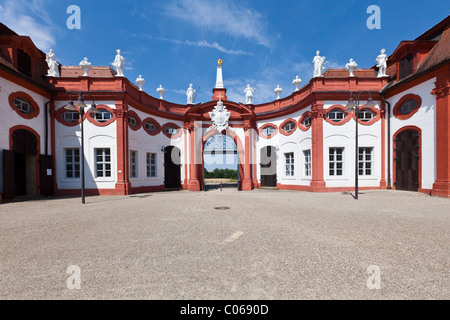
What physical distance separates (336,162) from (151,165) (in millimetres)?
13692

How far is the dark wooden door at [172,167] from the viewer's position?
16.4 m

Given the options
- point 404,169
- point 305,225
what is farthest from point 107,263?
point 404,169

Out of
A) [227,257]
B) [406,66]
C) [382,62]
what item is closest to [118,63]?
[227,257]

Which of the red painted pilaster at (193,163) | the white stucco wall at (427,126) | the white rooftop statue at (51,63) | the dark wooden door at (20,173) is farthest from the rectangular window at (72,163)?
the white stucco wall at (427,126)

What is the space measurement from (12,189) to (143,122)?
8.06 metres

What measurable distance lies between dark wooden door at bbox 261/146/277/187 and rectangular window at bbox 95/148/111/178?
11.8 meters

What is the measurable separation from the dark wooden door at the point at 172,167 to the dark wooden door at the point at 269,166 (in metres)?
7.33

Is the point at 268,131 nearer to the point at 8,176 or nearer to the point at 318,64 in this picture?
the point at 318,64

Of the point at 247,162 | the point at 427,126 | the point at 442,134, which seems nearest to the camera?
the point at 442,134

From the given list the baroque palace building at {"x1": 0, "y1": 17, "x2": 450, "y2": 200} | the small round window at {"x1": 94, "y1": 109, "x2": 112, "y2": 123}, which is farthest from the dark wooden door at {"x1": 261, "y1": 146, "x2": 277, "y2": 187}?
the small round window at {"x1": 94, "y1": 109, "x2": 112, "y2": 123}

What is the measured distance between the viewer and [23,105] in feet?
37.4

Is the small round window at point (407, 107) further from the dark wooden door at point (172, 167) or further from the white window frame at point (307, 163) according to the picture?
the dark wooden door at point (172, 167)

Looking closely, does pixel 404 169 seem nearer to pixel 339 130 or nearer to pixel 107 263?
pixel 339 130

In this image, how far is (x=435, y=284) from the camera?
250 centimetres
